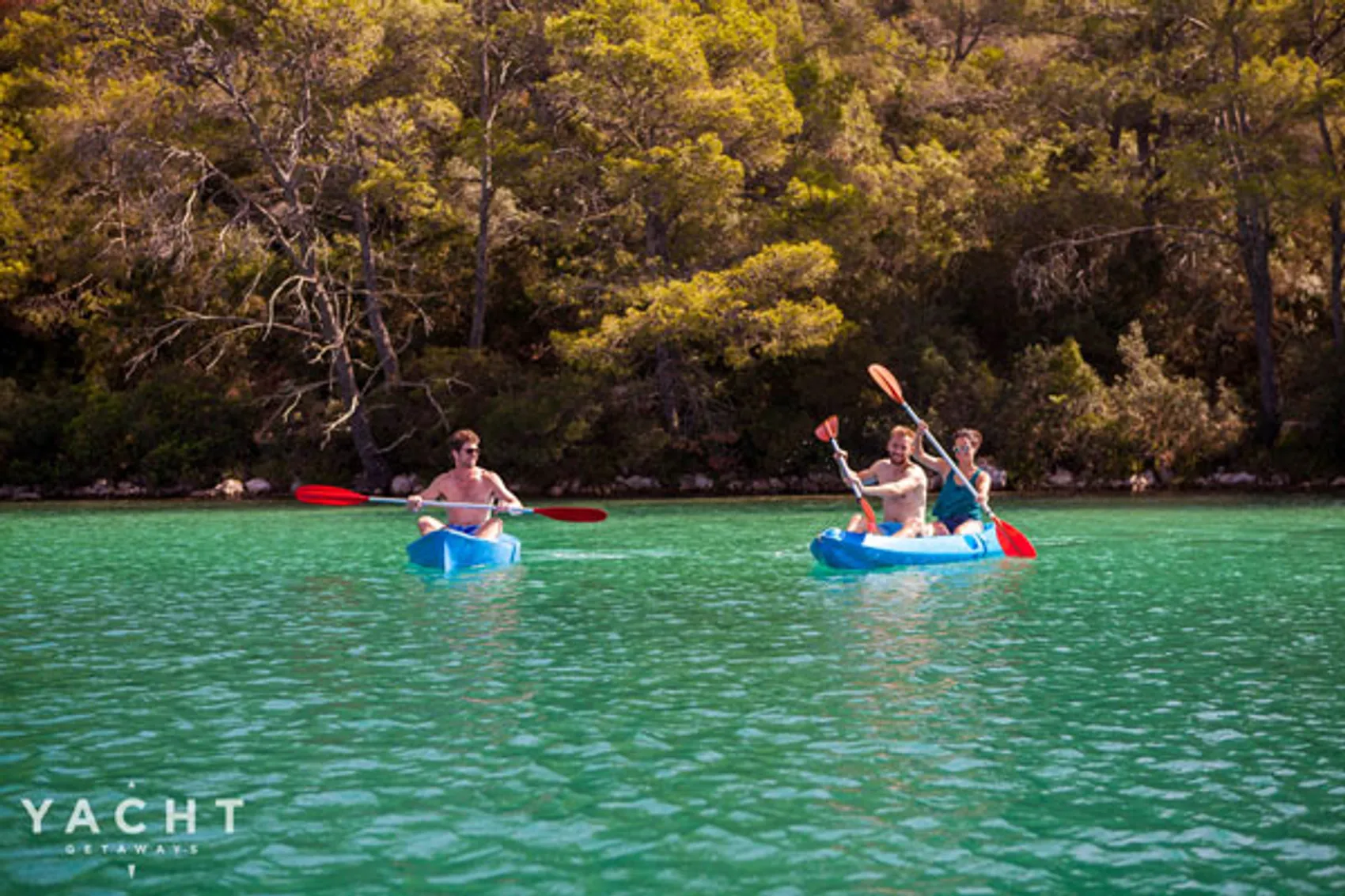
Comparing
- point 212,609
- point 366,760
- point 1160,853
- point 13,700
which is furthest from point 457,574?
point 1160,853

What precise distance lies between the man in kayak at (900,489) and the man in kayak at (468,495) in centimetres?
384

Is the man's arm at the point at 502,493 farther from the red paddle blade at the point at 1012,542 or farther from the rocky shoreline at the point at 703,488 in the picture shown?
the rocky shoreline at the point at 703,488

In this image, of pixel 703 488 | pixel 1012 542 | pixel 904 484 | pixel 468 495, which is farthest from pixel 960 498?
pixel 703 488

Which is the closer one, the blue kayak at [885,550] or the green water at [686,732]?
the green water at [686,732]

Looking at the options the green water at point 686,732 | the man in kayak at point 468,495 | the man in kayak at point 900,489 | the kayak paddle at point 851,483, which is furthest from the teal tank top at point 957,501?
the man in kayak at point 468,495

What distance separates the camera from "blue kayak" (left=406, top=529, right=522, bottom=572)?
1542cm

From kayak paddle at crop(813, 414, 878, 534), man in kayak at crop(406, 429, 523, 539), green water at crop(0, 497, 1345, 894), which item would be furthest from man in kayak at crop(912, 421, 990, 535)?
man in kayak at crop(406, 429, 523, 539)

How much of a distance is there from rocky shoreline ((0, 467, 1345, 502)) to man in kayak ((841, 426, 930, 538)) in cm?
1451

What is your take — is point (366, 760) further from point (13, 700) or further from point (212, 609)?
point (212, 609)

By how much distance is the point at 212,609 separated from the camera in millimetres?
12805

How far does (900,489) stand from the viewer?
15555 millimetres

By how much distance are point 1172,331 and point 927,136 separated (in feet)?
24.1

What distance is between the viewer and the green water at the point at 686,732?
549 centimetres

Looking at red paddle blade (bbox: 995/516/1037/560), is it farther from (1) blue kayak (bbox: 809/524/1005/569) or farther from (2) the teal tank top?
(2) the teal tank top
